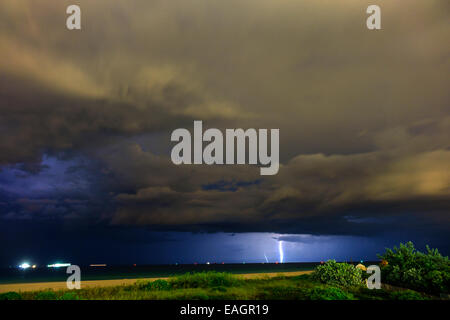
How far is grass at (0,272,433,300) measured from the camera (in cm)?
1731

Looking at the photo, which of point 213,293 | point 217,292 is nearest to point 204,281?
point 217,292

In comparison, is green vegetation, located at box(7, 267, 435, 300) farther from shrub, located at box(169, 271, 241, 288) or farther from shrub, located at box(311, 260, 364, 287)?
shrub, located at box(311, 260, 364, 287)

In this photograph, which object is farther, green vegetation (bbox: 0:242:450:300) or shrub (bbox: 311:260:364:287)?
shrub (bbox: 311:260:364:287)

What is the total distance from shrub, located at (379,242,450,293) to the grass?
5.05 ft

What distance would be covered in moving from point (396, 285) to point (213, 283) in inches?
539

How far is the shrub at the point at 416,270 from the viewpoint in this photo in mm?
20812

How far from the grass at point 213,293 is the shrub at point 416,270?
154 centimetres

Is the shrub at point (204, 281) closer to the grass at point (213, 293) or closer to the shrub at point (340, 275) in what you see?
the grass at point (213, 293)

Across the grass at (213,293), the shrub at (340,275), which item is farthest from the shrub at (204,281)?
the shrub at (340,275)

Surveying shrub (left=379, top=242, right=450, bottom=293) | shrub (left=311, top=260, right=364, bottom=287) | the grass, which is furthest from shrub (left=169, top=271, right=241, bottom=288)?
shrub (left=379, top=242, right=450, bottom=293)

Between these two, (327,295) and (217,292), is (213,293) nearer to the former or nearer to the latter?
(217,292)
